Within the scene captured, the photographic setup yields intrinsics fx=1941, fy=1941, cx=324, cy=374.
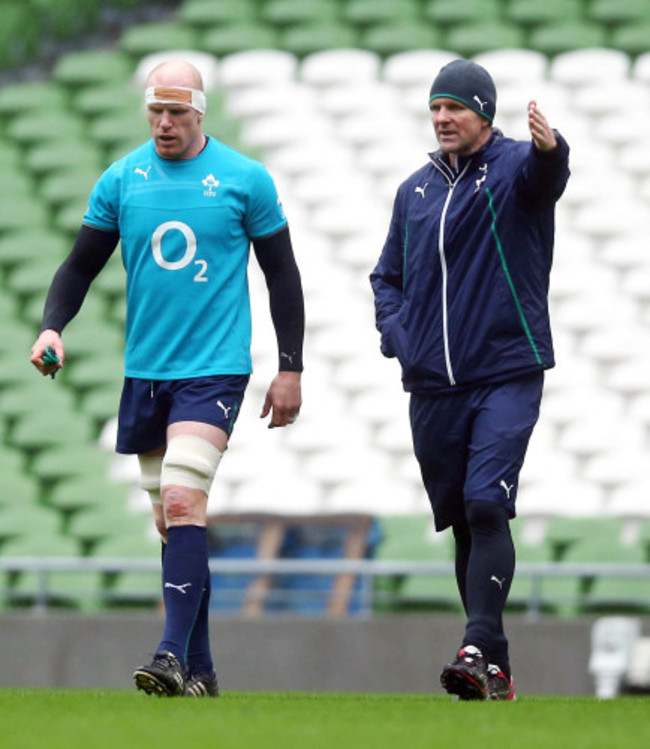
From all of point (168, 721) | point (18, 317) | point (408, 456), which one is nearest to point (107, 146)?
point (18, 317)

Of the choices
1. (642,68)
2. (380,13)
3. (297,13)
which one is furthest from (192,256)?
(297,13)

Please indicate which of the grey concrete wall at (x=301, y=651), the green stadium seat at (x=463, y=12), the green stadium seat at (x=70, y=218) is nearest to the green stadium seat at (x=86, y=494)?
the grey concrete wall at (x=301, y=651)

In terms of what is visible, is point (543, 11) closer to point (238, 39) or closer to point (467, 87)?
point (238, 39)

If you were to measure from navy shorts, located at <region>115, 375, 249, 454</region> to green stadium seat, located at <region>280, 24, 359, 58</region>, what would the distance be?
858 cm

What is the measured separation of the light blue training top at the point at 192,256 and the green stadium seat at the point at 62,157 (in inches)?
304

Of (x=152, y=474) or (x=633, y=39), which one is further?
(x=633, y=39)

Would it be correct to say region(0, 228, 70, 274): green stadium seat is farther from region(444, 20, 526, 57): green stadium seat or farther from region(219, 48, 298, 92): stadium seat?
region(444, 20, 526, 57): green stadium seat

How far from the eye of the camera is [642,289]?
1148 cm

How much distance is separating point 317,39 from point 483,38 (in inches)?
49.1

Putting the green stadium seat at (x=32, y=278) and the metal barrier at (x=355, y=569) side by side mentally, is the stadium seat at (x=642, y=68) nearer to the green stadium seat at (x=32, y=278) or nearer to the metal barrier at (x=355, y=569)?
the green stadium seat at (x=32, y=278)

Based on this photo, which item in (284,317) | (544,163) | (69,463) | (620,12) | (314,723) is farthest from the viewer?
(620,12)

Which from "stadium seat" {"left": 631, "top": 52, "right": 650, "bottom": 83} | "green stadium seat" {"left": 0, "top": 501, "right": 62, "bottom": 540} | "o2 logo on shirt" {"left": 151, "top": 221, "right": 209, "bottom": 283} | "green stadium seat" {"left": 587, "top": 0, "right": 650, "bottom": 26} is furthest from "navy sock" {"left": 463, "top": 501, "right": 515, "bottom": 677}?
"green stadium seat" {"left": 587, "top": 0, "right": 650, "bottom": 26}

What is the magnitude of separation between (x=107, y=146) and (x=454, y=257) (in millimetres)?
8276

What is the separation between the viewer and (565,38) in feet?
43.7
